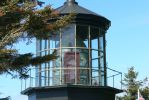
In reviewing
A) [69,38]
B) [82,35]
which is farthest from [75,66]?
[82,35]

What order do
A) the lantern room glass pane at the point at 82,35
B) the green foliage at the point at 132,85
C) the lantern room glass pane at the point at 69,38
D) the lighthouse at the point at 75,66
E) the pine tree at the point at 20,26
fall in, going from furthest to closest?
1. the green foliage at the point at 132,85
2. the lantern room glass pane at the point at 82,35
3. the lantern room glass pane at the point at 69,38
4. the lighthouse at the point at 75,66
5. the pine tree at the point at 20,26

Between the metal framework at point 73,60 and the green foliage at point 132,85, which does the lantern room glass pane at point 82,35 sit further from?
the green foliage at point 132,85

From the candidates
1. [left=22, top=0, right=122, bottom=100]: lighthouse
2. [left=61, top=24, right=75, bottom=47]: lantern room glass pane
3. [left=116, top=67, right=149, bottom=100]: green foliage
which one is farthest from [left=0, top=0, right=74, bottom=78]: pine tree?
[left=116, top=67, right=149, bottom=100]: green foliage

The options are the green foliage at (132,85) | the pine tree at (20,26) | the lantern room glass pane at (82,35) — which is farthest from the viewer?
the green foliage at (132,85)

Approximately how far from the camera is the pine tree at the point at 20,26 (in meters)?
11.5

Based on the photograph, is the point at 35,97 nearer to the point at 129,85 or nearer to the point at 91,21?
the point at 91,21

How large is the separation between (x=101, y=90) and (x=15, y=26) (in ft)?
24.7

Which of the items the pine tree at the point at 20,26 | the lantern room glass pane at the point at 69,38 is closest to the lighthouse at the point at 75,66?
the lantern room glass pane at the point at 69,38

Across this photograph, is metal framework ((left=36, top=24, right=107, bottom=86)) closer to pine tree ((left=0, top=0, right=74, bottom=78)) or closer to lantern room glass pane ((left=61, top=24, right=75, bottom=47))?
lantern room glass pane ((left=61, top=24, right=75, bottom=47))

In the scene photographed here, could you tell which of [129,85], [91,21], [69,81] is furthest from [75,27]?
[129,85]

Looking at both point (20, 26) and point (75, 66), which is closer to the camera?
point (20, 26)

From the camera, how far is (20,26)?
1174 centimetres

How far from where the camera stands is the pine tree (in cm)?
1147

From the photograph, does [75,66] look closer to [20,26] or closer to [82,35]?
[82,35]
